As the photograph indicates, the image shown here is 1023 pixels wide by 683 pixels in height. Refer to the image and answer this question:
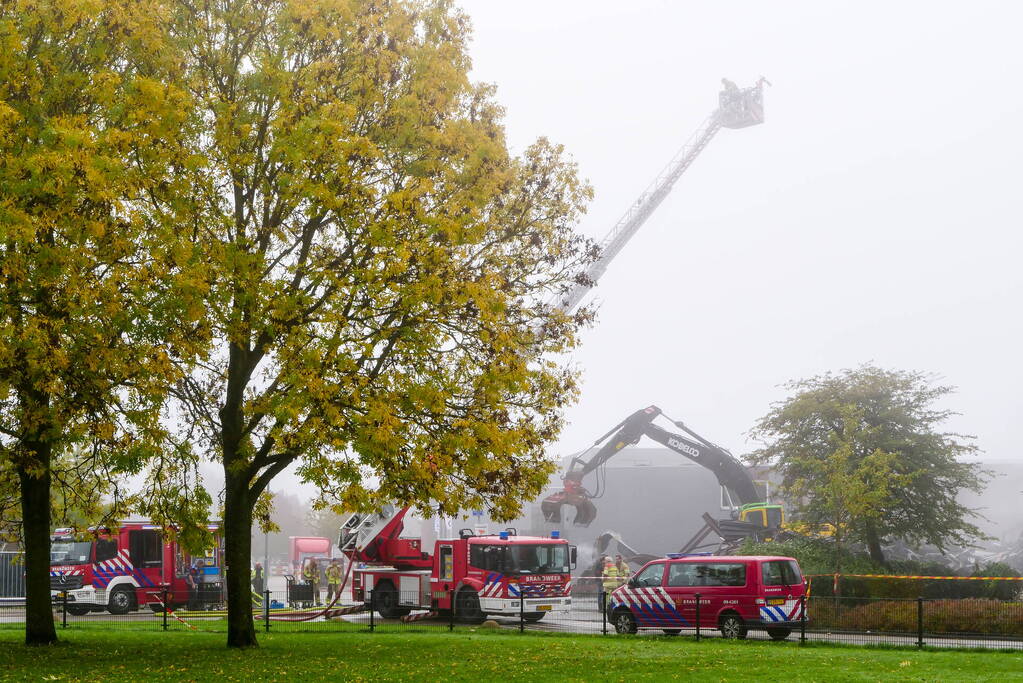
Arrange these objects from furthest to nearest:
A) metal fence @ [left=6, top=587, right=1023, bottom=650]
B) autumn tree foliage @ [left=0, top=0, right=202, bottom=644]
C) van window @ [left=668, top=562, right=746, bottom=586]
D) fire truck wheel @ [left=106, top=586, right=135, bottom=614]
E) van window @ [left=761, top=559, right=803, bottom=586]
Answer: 1. fire truck wheel @ [left=106, top=586, right=135, bottom=614]
2. van window @ [left=668, top=562, right=746, bottom=586]
3. van window @ [left=761, top=559, right=803, bottom=586]
4. metal fence @ [left=6, top=587, right=1023, bottom=650]
5. autumn tree foliage @ [left=0, top=0, right=202, bottom=644]

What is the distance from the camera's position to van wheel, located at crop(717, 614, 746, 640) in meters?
23.7

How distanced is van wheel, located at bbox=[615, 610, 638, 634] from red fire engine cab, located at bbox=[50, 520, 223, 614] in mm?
13844

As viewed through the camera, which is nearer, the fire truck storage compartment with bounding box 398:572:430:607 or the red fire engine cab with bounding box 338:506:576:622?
the red fire engine cab with bounding box 338:506:576:622

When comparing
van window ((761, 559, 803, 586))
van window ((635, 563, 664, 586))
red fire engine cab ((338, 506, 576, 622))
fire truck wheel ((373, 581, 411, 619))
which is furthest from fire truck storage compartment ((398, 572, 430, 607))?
van window ((761, 559, 803, 586))

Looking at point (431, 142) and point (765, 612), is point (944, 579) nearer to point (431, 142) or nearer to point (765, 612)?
point (765, 612)

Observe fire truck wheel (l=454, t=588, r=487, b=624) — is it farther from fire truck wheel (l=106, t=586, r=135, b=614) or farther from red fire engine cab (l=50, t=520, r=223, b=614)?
fire truck wheel (l=106, t=586, r=135, b=614)

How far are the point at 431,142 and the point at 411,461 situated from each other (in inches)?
195

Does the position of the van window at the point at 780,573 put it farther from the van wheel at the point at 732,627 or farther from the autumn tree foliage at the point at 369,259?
the autumn tree foliage at the point at 369,259

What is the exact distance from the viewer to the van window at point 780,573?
78.3 feet

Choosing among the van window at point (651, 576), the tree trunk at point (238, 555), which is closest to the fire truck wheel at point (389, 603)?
the van window at point (651, 576)

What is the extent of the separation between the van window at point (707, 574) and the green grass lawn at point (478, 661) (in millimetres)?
1931

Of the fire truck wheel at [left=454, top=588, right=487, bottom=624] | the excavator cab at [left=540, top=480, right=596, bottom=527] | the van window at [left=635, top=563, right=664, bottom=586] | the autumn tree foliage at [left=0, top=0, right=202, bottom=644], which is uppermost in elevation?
the autumn tree foliage at [left=0, top=0, right=202, bottom=644]

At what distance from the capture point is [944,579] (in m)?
30.1

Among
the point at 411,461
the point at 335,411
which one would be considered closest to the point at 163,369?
the point at 335,411
